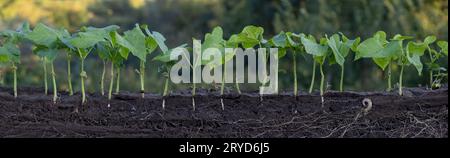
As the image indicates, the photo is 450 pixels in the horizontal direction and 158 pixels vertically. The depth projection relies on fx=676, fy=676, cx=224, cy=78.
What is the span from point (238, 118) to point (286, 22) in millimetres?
6192

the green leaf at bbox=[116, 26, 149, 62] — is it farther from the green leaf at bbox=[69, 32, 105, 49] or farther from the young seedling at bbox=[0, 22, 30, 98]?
the young seedling at bbox=[0, 22, 30, 98]

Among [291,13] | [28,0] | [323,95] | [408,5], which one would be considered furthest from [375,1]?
[323,95]

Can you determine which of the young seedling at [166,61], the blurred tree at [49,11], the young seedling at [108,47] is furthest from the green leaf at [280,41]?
the blurred tree at [49,11]

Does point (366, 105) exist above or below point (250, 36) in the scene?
below

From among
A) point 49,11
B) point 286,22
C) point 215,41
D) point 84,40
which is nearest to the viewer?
point 84,40

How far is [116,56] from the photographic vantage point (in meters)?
2.29

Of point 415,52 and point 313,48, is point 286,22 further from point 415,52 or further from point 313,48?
point 313,48

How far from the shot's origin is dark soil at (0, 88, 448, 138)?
2176 mm

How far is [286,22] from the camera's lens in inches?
326

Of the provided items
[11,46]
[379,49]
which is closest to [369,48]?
[379,49]

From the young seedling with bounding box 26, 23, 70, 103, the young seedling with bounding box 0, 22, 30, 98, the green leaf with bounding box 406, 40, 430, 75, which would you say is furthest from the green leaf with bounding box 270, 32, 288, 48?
the young seedling with bounding box 0, 22, 30, 98

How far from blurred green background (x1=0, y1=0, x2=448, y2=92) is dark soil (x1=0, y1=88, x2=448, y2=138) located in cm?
385

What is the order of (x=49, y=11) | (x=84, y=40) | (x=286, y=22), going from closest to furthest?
1. (x=84, y=40)
2. (x=286, y=22)
3. (x=49, y=11)

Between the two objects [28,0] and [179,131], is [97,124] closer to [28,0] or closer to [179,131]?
[179,131]
